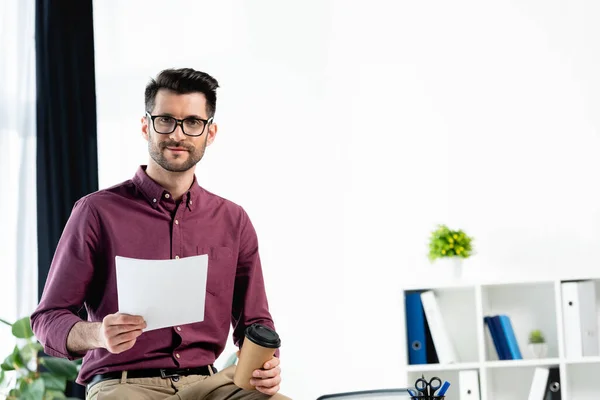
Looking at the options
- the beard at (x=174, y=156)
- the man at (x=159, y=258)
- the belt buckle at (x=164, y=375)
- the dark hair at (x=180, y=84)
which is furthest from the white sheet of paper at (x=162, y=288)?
the dark hair at (x=180, y=84)

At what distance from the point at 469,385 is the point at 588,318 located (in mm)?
557

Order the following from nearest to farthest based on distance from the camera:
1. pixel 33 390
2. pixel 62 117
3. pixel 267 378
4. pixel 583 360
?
1. pixel 267 378
2. pixel 33 390
3. pixel 583 360
4. pixel 62 117

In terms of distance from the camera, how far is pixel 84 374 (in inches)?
87.0

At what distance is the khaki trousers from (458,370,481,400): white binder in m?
1.74

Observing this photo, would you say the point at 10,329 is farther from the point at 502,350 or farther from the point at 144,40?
the point at 502,350

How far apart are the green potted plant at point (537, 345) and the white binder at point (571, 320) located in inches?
4.6

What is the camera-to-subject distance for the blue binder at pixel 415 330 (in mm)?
3732

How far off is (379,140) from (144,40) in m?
1.27

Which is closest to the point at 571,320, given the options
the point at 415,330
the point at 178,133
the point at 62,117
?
the point at 415,330

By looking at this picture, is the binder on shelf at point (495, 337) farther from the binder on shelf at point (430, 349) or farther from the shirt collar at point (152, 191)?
the shirt collar at point (152, 191)

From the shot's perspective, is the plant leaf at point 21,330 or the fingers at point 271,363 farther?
the plant leaf at point 21,330

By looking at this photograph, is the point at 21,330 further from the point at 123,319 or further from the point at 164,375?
Result: the point at 123,319

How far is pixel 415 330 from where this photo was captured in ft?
12.3

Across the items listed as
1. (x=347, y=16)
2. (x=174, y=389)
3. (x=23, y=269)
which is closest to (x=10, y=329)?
(x=23, y=269)
